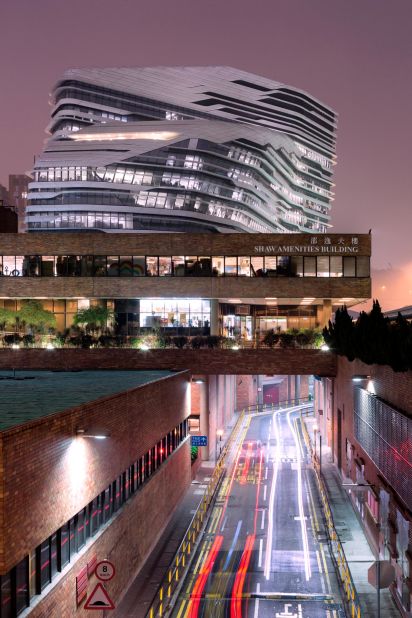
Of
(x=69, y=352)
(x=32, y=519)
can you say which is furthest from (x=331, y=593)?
(x=69, y=352)

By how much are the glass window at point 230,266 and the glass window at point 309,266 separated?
20.5 ft

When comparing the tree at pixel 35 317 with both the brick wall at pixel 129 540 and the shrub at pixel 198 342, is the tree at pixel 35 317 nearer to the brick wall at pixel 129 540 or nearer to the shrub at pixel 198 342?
the shrub at pixel 198 342

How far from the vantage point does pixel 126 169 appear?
15162 cm

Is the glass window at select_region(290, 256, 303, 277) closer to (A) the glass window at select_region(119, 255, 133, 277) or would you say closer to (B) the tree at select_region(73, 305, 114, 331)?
(A) the glass window at select_region(119, 255, 133, 277)

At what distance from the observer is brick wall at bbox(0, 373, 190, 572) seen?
619 inches

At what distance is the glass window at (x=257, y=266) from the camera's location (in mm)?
68688

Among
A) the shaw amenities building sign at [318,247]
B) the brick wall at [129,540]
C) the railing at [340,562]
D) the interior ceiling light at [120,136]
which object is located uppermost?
the interior ceiling light at [120,136]

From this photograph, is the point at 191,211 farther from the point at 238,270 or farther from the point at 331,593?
the point at 331,593

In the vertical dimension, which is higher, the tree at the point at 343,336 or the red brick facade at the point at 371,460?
the tree at the point at 343,336

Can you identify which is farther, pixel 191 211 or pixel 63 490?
pixel 191 211

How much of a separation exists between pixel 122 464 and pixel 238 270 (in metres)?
43.0

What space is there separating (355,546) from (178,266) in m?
37.8

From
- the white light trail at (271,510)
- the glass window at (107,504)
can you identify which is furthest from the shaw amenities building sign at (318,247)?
the glass window at (107,504)

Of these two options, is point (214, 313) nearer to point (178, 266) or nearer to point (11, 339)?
point (178, 266)
